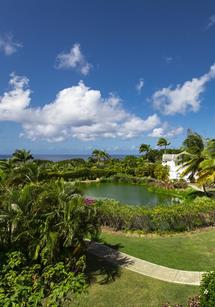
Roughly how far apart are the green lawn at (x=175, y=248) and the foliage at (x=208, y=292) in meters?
3.89

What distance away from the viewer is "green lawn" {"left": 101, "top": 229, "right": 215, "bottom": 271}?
431 inches

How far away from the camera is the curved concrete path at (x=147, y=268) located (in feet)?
31.2

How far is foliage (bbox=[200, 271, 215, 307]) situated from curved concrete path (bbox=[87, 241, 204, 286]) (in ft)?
8.90

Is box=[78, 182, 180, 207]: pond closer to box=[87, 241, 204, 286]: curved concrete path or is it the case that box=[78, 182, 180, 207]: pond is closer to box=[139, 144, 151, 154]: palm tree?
box=[87, 241, 204, 286]: curved concrete path

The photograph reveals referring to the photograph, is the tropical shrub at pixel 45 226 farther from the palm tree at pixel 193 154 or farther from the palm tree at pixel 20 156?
the palm tree at pixel 20 156

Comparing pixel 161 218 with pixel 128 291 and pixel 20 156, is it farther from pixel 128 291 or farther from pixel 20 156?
pixel 20 156

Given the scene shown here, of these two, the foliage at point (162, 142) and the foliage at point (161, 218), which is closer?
the foliage at point (161, 218)

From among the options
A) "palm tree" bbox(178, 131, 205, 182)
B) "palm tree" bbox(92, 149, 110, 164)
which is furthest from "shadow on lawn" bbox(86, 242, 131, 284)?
"palm tree" bbox(92, 149, 110, 164)

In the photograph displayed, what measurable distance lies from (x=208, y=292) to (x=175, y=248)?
658 cm

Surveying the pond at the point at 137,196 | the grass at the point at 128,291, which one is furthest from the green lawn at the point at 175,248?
the pond at the point at 137,196

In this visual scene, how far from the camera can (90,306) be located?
816 cm

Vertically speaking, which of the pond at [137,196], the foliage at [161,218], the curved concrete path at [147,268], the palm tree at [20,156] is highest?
the palm tree at [20,156]

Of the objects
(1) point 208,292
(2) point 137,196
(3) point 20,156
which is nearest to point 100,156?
(3) point 20,156

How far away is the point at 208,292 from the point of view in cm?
636
